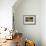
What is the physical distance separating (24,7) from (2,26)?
5.35 feet

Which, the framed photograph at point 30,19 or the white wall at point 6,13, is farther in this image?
the framed photograph at point 30,19

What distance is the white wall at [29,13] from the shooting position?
17.6 feet

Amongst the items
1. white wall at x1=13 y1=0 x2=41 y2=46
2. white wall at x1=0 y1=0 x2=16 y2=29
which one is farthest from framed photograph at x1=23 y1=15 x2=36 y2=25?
white wall at x1=0 y1=0 x2=16 y2=29

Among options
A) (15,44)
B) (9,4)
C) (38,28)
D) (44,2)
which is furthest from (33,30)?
(15,44)

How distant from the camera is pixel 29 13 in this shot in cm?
539

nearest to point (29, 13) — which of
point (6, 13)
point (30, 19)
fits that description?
point (30, 19)

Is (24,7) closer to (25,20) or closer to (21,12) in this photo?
(21,12)

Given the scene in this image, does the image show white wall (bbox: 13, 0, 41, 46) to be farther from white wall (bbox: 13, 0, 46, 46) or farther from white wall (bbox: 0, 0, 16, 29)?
white wall (bbox: 0, 0, 16, 29)

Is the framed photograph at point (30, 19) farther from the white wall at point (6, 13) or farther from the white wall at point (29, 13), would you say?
the white wall at point (6, 13)

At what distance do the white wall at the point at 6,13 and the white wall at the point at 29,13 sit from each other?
3.63ft

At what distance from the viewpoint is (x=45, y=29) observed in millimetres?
4719

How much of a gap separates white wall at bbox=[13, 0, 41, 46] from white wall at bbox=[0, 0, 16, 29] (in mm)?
1106

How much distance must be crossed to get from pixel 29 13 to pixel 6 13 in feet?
4.70

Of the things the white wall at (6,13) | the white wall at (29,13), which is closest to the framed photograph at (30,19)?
the white wall at (29,13)
